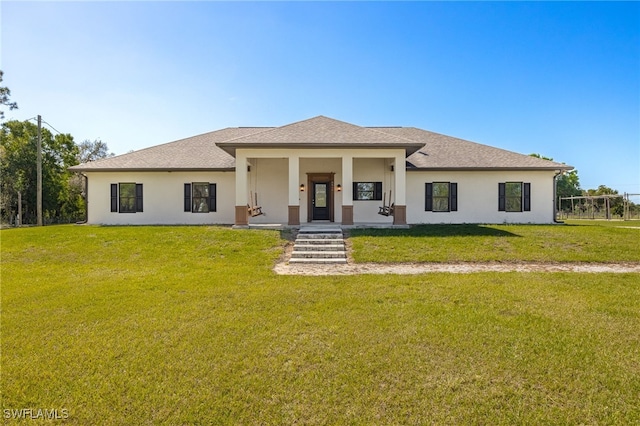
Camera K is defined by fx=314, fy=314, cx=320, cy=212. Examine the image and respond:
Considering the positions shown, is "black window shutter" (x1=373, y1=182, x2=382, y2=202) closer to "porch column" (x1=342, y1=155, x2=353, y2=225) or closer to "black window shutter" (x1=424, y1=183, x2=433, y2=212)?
"black window shutter" (x1=424, y1=183, x2=433, y2=212)

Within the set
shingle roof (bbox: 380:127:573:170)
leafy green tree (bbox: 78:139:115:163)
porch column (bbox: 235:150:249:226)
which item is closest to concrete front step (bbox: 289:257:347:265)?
porch column (bbox: 235:150:249:226)

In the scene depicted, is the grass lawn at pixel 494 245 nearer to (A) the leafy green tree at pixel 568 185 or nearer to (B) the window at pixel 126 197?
(B) the window at pixel 126 197

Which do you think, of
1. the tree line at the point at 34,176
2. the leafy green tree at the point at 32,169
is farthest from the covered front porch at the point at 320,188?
the leafy green tree at the point at 32,169

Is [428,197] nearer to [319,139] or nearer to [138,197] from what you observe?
[319,139]

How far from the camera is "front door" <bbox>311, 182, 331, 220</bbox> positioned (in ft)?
50.0

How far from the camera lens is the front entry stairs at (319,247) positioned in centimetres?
884

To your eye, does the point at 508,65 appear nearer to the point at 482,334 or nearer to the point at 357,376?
the point at 482,334

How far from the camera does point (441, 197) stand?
50.1ft

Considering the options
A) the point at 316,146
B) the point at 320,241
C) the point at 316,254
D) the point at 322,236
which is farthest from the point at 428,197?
the point at 316,254

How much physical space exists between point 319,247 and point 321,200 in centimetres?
580

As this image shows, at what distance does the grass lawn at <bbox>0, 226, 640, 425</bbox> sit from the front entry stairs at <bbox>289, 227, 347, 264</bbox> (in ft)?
5.82

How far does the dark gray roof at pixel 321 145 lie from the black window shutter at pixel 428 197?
0.95 m

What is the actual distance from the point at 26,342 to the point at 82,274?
12.8ft

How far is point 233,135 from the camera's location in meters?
18.7
